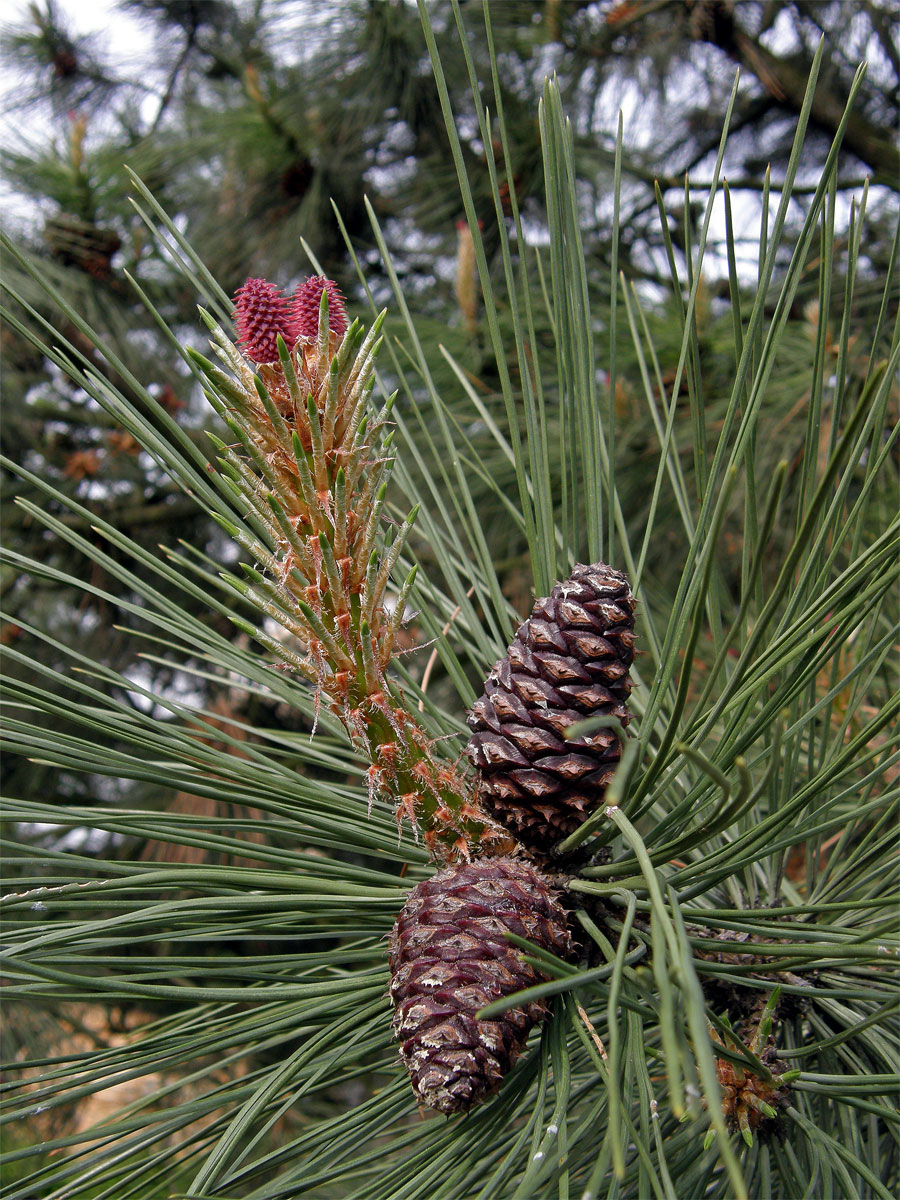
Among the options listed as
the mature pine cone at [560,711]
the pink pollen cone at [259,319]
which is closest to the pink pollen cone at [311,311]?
the pink pollen cone at [259,319]

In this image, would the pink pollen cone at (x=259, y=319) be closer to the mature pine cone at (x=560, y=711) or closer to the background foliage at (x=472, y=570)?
the background foliage at (x=472, y=570)

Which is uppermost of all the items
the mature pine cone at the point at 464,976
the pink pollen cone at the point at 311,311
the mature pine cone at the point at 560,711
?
the pink pollen cone at the point at 311,311

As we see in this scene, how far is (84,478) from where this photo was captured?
165 cm

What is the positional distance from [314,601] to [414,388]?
102 cm

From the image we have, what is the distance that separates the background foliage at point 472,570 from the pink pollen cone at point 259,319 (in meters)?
0.04

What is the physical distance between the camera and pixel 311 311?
0.41 m

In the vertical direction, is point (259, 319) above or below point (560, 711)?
above

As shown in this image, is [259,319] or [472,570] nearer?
[259,319]

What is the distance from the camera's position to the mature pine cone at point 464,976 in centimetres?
37

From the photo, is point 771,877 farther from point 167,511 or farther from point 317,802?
point 167,511

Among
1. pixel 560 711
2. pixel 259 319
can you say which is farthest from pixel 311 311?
pixel 560 711

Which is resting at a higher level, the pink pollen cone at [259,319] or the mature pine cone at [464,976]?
the pink pollen cone at [259,319]

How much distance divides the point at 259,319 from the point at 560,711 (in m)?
0.23

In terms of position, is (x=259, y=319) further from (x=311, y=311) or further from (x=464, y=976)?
(x=464, y=976)
